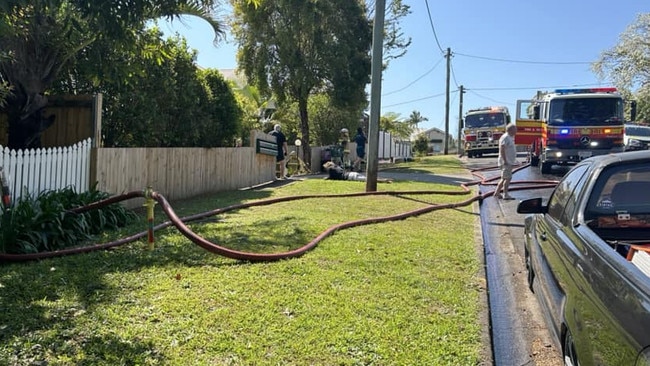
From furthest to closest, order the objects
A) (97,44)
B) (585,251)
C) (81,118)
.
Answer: (81,118)
(97,44)
(585,251)

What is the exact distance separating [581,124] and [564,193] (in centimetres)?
1247

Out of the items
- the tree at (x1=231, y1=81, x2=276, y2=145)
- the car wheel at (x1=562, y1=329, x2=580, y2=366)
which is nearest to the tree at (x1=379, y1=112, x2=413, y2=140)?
the tree at (x1=231, y1=81, x2=276, y2=145)

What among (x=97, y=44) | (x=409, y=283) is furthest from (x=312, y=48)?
(x=409, y=283)

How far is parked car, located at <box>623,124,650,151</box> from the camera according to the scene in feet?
66.4

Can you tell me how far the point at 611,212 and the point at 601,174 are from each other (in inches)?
15.1

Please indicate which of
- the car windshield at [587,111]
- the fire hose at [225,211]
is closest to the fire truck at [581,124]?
the car windshield at [587,111]

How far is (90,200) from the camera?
23.5ft

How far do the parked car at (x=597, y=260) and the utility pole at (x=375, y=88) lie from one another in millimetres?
6792

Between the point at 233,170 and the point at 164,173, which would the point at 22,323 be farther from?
the point at 233,170

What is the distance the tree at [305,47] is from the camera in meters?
19.5

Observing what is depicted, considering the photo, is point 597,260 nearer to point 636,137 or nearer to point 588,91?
point 588,91

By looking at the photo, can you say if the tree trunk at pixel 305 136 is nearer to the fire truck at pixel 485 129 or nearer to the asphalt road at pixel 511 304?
the fire truck at pixel 485 129

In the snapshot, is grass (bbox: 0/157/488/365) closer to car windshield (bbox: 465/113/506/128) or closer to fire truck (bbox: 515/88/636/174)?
fire truck (bbox: 515/88/636/174)

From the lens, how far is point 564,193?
4.33 metres
